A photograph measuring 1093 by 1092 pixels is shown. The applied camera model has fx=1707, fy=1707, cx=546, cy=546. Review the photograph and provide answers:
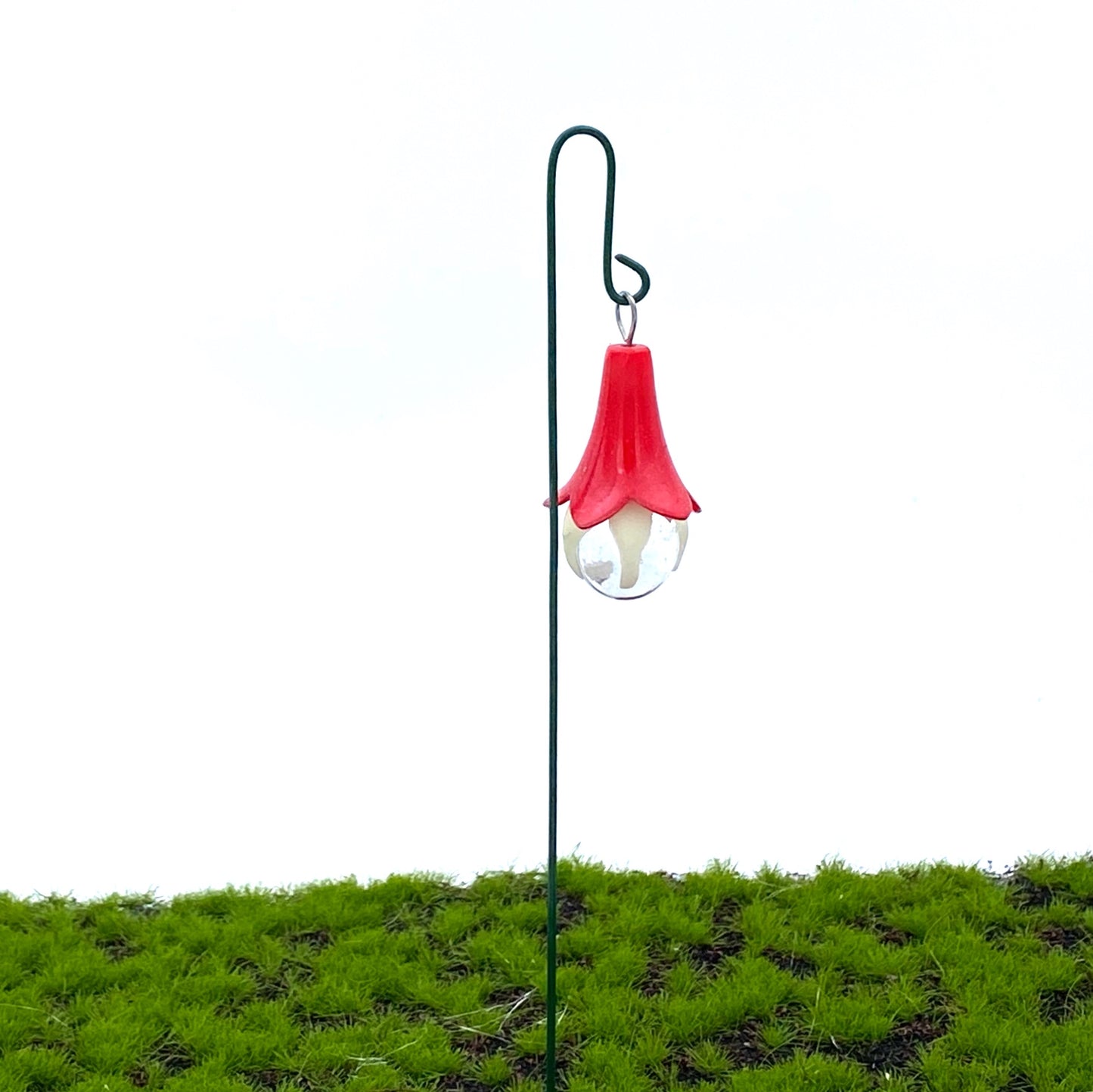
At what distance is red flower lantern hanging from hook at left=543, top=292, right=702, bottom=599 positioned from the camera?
9.94 feet

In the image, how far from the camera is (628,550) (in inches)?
120

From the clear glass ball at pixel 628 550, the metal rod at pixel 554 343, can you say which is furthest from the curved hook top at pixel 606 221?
the clear glass ball at pixel 628 550

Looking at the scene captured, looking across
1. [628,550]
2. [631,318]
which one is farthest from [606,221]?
[628,550]

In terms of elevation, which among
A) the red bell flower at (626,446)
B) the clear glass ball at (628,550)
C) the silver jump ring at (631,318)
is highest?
the silver jump ring at (631,318)

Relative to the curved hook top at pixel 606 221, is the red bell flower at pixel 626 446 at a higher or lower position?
lower

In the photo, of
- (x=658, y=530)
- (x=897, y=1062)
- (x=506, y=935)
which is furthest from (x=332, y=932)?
(x=658, y=530)

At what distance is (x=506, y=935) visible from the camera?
4.36m

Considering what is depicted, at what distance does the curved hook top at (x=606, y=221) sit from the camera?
300 cm

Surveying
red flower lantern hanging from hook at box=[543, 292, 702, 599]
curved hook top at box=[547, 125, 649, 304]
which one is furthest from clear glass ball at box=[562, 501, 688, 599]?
curved hook top at box=[547, 125, 649, 304]

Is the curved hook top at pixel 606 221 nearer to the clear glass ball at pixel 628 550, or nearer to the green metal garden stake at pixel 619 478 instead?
the green metal garden stake at pixel 619 478

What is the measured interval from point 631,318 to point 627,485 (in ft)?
1.01

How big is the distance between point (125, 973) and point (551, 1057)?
1.35m

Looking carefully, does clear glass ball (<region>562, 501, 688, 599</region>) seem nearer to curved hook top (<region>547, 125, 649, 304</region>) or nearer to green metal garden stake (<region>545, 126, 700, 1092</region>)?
green metal garden stake (<region>545, 126, 700, 1092</region>)

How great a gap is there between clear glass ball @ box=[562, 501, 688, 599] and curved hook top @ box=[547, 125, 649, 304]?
38 cm
